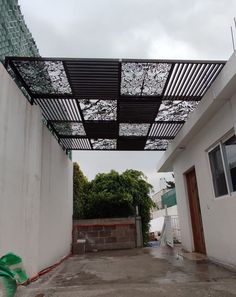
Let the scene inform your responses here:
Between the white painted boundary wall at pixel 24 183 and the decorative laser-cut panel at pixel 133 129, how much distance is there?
69.5 inches

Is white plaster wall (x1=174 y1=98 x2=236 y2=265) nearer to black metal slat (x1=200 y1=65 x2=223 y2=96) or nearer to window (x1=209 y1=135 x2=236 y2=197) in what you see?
window (x1=209 y1=135 x2=236 y2=197)

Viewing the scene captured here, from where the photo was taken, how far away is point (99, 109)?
17.6 ft

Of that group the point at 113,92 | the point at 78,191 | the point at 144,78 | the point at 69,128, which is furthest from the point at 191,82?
the point at 78,191

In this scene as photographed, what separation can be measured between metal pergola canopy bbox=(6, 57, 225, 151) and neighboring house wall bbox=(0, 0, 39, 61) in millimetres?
206

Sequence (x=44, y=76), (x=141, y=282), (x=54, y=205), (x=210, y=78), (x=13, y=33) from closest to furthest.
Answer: (x=141, y=282) < (x=13, y=33) < (x=44, y=76) < (x=210, y=78) < (x=54, y=205)

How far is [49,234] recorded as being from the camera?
5430 millimetres

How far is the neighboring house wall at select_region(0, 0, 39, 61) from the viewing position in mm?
3590

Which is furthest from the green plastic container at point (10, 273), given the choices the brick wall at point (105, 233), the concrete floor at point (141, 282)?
the brick wall at point (105, 233)

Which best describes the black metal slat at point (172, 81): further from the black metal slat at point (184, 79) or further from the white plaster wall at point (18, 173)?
the white plaster wall at point (18, 173)

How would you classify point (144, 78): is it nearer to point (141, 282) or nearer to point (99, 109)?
point (99, 109)

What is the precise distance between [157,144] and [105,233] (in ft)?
10.4

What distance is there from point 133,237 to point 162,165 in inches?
96.2

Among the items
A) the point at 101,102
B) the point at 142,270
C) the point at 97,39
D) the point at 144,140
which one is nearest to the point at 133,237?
the point at 144,140

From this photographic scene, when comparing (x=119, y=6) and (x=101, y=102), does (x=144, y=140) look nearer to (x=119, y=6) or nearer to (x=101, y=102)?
(x=101, y=102)
